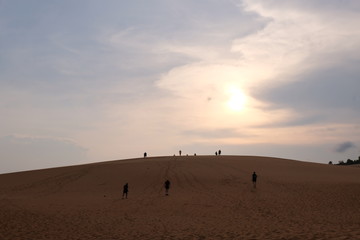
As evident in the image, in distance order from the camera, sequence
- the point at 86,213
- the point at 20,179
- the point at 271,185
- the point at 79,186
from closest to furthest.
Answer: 1. the point at 86,213
2. the point at 271,185
3. the point at 79,186
4. the point at 20,179

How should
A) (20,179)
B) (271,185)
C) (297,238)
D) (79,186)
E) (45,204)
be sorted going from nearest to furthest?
(297,238) → (45,204) → (271,185) → (79,186) → (20,179)

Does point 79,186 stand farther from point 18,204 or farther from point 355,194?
point 355,194

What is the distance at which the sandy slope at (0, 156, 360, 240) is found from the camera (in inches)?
571

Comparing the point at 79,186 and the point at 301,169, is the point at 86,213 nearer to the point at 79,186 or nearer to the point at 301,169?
the point at 79,186

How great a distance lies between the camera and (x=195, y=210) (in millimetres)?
20562

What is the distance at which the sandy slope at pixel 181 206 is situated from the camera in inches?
571

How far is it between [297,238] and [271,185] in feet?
62.3

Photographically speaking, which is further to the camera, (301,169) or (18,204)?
(301,169)

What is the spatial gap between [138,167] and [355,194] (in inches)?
961

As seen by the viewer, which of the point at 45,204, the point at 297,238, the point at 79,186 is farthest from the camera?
the point at 79,186

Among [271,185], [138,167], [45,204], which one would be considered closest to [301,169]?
[271,185]

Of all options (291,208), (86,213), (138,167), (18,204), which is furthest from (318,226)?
(138,167)

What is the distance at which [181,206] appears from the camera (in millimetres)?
22109

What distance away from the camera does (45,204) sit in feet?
77.6
